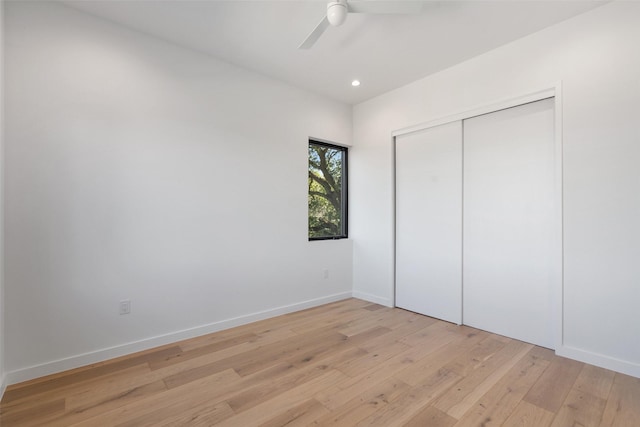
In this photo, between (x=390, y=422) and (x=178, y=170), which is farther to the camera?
(x=178, y=170)

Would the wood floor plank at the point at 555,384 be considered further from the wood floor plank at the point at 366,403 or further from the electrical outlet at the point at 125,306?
the electrical outlet at the point at 125,306

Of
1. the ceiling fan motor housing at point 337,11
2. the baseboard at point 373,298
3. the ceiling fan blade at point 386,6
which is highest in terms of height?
the ceiling fan blade at point 386,6

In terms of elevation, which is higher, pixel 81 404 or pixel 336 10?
pixel 336 10

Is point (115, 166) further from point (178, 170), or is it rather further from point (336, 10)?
point (336, 10)

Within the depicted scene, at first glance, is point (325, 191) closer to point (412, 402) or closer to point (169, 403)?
point (412, 402)

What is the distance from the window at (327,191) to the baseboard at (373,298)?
2.63 ft

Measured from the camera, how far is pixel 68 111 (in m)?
2.20

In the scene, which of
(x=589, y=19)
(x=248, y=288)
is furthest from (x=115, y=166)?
(x=589, y=19)

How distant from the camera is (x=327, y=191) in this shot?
13.3ft

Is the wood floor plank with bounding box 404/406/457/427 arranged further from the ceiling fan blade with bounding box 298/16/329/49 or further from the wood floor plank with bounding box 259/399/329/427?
the ceiling fan blade with bounding box 298/16/329/49

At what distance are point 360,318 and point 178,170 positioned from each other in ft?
7.82

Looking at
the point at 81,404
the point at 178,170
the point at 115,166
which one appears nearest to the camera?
the point at 81,404

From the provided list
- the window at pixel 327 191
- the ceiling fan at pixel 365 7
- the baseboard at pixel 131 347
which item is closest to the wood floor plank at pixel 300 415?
the baseboard at pixel 131 347

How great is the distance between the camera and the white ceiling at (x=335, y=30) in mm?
2205
